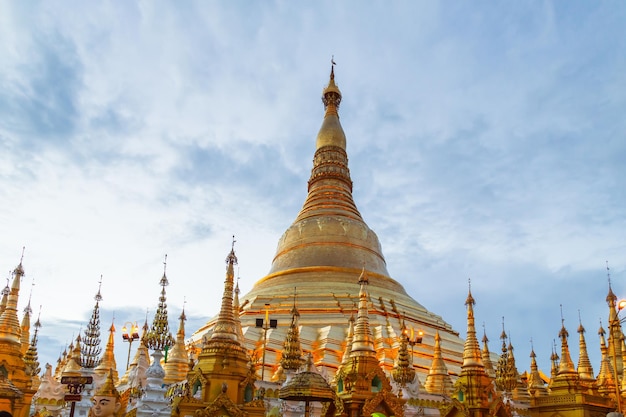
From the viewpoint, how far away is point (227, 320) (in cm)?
1639

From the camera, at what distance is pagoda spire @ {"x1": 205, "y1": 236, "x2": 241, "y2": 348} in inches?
627

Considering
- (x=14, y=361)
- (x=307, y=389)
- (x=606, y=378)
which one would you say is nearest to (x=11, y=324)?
(x=14, y=361)

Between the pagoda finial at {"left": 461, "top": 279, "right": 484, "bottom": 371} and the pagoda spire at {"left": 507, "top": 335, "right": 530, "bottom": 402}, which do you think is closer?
the pagoda finial at {"left": 461, "top": 279, "right": 484, "bottom": 371}

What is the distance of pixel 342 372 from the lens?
51.8 feet

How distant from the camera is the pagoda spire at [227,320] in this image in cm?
1593

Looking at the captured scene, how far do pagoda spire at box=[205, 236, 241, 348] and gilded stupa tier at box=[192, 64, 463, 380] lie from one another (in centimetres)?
978

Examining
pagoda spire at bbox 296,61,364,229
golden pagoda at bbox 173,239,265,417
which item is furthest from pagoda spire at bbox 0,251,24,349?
pagoda spire at bbox 296,61,364,229

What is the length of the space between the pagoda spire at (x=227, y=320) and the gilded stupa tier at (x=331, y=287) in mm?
9785

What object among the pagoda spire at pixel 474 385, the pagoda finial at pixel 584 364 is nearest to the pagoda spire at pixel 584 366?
the pagoda finial at pixel 584 364

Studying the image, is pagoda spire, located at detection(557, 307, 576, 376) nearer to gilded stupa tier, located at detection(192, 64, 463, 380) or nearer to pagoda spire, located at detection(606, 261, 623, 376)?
pagoda spire, located at detection(606, 261, 623, 376)

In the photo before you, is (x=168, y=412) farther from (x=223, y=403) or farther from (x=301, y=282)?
(x=301, y=282)

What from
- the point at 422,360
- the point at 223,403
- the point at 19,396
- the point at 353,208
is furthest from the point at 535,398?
the point at 353,208

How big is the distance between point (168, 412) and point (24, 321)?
13.1m

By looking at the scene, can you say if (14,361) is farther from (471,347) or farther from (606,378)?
(606,378)
